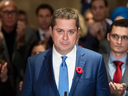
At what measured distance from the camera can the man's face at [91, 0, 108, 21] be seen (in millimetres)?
3809

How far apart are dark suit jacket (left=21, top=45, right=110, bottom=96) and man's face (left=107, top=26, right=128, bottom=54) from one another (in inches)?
21.7

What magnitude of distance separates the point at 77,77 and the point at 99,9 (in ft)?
7.11

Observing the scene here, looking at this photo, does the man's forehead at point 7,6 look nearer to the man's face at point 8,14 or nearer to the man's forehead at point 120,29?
the man's face at point 8,14

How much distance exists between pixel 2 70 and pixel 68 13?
1390mm

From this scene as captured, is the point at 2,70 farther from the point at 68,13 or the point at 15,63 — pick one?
the point at 68,13

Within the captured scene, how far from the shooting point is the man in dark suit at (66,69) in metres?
1.94

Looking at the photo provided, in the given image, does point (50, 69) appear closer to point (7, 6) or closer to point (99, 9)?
point (7, 6)

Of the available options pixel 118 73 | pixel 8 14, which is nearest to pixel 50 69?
pixel 118 73

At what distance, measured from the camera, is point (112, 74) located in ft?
8.23

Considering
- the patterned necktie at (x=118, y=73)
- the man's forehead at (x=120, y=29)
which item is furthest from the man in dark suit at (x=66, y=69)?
the man's forehead at (x=120, y=29)

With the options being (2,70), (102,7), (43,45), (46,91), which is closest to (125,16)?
(102,7)

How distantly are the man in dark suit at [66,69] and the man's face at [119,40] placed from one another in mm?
554

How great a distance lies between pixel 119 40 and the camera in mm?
2477

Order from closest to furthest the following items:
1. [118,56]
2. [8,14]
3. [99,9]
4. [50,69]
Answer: [50,69] → [118,56] → [8,14] → [99,9]
